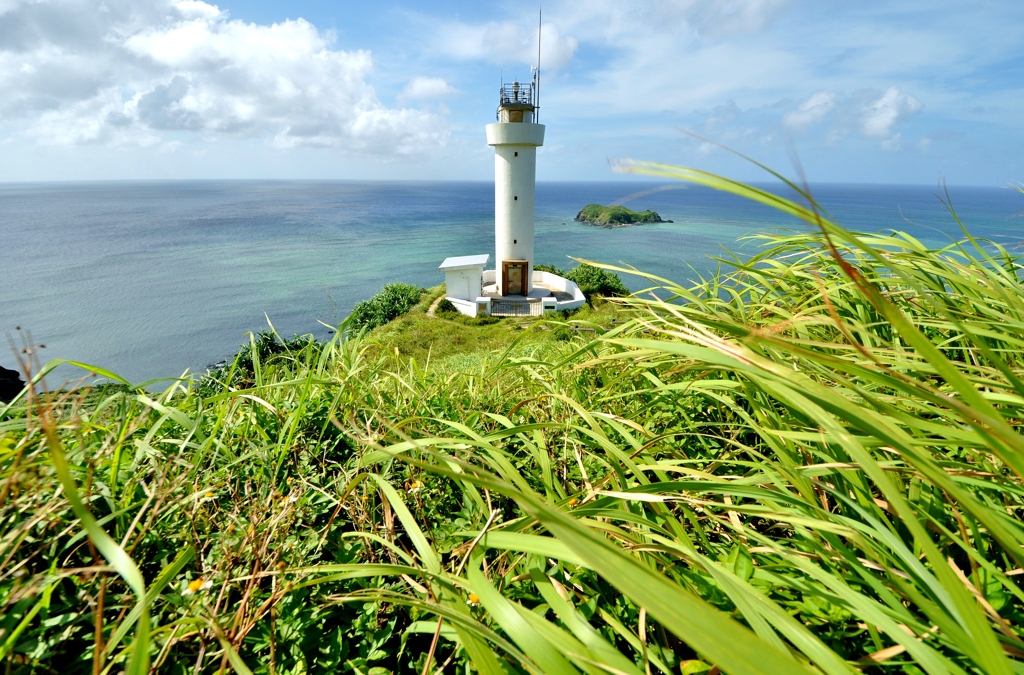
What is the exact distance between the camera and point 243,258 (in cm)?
5381

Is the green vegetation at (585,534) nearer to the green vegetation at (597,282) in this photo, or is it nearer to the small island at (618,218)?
the green vegetation at (597,282)

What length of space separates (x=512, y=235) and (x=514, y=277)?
206 cm

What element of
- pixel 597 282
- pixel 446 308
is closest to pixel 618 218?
pixel 597 282

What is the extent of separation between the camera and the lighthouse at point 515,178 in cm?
2269

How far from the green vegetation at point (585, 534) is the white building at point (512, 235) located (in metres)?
21.5

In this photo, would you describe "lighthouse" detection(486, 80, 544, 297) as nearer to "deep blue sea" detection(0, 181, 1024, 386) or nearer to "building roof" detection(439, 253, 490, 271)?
"building roof" detection(439, 253, 490, 271)

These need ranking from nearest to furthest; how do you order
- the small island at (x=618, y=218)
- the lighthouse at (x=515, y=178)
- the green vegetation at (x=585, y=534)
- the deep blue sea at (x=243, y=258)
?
the green vegetation at (x=585, y=534)
the lighthouse at (x=515, y=178)
the deep blue sea at (x=243, y=258)
the small island at (x=618, y=218)

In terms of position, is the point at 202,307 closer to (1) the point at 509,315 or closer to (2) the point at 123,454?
(1) the point at 509,315

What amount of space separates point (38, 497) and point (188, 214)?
11455 centimetres

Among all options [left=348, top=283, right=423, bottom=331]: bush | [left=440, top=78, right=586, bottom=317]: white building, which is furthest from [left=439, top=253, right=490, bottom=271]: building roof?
[left=348, top=283, right=423, bottom=331]: bush

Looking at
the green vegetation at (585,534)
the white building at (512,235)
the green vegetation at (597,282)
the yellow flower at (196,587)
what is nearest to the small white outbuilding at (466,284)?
the white building at (512,235)

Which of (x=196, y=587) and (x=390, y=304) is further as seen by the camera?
(x=390, y=304)

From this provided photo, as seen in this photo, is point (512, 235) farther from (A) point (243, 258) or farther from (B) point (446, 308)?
(A) point (243, 258)

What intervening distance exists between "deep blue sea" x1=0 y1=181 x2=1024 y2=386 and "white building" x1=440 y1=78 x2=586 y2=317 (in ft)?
17.0
